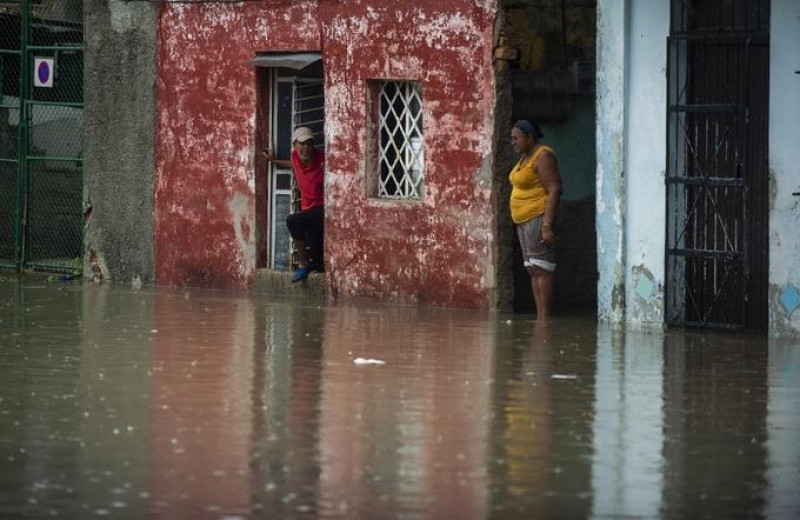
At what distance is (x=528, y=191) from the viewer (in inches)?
629

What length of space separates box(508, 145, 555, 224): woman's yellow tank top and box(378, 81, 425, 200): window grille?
163 cm

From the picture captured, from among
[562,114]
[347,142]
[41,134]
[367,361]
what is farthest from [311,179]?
[367,361]

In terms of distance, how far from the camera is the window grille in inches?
695

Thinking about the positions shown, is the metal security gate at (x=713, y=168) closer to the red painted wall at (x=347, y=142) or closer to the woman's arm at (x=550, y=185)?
the woman's arm at (x=550, y=185)

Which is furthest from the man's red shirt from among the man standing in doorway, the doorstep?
the doorstep

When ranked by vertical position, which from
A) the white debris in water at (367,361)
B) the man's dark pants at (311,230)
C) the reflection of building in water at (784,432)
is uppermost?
the man's dark pants at (311,230)

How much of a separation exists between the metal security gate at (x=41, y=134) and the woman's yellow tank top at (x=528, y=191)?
614cm

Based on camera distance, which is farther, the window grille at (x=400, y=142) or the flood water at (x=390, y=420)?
the window grille at (x=400, y=142)

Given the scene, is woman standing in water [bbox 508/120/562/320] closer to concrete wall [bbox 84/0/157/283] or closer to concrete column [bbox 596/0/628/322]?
concrete column [bbox 596/0/628/322]

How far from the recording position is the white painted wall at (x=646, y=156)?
15211 mm

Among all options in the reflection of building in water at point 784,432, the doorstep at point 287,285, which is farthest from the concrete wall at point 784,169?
the doorstep at point 287,285

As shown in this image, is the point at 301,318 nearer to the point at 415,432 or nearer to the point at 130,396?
the point at 130,396

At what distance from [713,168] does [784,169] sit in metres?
1.06

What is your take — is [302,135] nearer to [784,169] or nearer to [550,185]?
[550,185]
